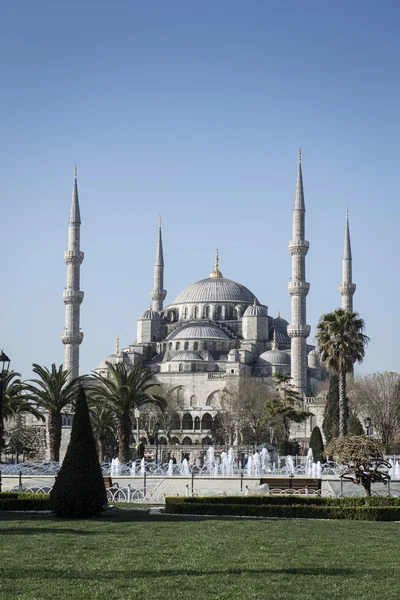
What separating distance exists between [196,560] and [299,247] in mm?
57750

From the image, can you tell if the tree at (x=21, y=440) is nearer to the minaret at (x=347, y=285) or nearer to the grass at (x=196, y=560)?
the minaret at (x=347, y=285)

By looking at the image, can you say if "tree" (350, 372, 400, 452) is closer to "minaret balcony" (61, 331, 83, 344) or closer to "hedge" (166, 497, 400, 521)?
"minaret balcony" (61, 331, 83, 344)

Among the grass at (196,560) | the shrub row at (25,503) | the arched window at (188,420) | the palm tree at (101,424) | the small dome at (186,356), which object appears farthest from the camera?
the small dome at (186,356)

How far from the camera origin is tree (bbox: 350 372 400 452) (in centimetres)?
5003

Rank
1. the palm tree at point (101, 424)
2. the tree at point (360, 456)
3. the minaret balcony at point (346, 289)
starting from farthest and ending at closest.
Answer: the minaret balcony at point (346, 289) → the palm tree at point (101, 424) → the tree at point (360, 456)

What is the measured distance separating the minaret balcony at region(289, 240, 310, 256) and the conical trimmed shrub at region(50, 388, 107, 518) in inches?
2093

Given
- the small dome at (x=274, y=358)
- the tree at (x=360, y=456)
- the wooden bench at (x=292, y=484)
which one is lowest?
the wooden bench at (x=292, y=484)

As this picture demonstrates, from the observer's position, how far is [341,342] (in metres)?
39.5

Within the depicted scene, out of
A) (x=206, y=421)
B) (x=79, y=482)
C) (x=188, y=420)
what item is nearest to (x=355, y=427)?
(x=79, y=482)

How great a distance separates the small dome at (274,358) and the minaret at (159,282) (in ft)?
43.6

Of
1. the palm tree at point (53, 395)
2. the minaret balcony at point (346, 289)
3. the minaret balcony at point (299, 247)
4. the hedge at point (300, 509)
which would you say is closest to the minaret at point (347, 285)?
the minaret balcony at point (346, 289)

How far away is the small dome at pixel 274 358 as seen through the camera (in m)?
80.7

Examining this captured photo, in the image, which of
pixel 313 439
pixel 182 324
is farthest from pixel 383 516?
pixel 182 324

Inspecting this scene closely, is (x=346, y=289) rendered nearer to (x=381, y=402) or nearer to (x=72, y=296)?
(x=72, y=296)
